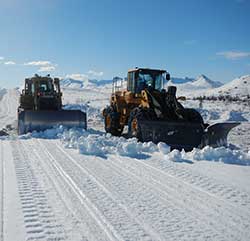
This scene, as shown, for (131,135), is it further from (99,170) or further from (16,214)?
(16,214)

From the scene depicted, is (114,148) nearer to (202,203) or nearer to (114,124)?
(202,203)

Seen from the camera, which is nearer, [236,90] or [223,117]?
[223,117]

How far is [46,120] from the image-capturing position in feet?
39.2

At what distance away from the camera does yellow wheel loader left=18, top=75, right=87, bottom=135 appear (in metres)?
11.8

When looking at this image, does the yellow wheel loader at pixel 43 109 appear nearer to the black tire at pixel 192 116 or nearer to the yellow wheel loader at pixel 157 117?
the yellow wheel loader at pixel 157 117

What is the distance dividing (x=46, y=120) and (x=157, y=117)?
427 centimetres

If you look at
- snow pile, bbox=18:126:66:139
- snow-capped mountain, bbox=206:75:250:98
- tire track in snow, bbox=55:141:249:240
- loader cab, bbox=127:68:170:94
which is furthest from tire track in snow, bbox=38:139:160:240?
snow-capped mountain, bbox=206:75:250:98

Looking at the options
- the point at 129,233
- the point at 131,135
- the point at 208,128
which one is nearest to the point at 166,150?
the point at 208,128

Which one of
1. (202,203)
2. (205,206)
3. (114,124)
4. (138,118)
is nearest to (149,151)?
(138,118)

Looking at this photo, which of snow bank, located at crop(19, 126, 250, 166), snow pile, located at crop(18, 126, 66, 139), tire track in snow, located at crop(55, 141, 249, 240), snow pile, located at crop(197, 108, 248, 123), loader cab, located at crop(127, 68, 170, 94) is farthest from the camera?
snow pile, located at crop(197, 108, 248, 123)

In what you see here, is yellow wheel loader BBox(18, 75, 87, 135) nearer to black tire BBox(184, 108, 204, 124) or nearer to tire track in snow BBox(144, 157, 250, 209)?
black tire BBox(184, 108, 204, 124)

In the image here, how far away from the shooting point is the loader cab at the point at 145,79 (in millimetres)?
11812

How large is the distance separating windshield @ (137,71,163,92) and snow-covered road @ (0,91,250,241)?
499 centimetres

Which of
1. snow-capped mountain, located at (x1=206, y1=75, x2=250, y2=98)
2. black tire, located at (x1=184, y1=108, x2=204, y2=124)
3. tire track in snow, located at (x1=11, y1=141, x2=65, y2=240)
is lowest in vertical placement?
tire track in snow, located at (x1=11, y1=141, x2=65, y2=240)
